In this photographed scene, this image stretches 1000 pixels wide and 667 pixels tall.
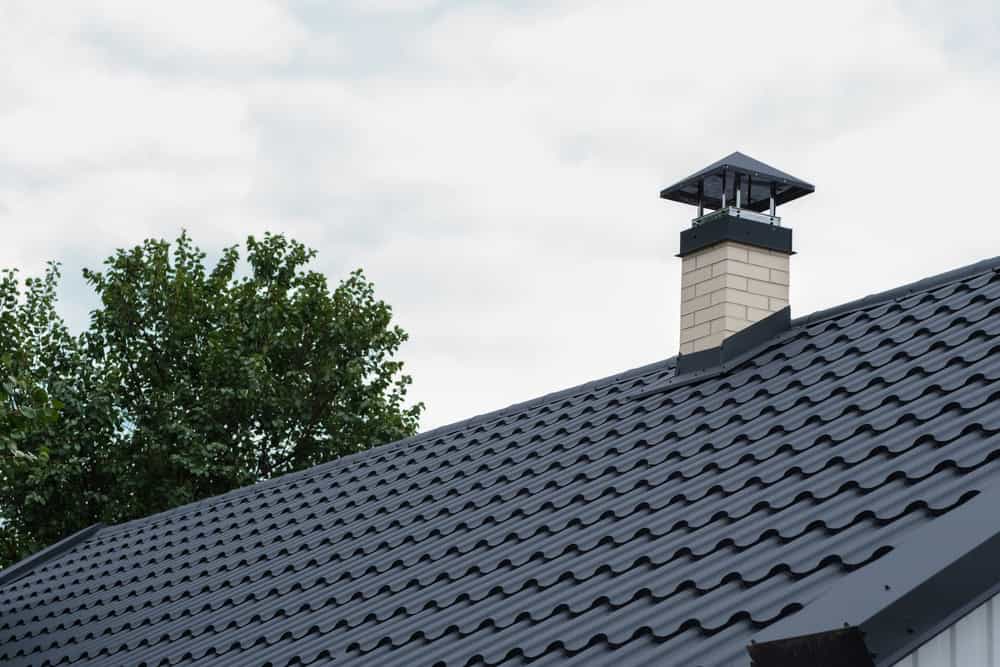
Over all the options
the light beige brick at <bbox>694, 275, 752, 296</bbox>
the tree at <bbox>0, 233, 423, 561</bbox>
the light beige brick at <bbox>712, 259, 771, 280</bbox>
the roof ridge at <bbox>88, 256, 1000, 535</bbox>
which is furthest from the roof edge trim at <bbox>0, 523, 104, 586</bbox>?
the tree at <bbox>0, 233, 423, 561</bbox>

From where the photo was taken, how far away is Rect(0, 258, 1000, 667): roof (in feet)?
21.2

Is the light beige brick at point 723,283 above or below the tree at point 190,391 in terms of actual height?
below

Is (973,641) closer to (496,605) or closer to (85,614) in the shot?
(496,605)

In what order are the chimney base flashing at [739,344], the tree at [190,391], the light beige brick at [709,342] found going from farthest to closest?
the tree at [190,391], the light beige brick at [709,342], the chimney base flashing at [739,344]

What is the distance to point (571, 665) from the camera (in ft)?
Result: 21.0

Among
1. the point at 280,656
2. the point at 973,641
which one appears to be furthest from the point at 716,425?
the point at 973,641

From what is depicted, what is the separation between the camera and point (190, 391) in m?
31.9

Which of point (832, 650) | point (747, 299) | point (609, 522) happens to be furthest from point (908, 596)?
point (747, 299)

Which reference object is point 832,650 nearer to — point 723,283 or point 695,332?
point 695,332

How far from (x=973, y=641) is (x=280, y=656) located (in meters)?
5.03

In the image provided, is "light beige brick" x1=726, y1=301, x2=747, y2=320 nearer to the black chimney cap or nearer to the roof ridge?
the roof ridge

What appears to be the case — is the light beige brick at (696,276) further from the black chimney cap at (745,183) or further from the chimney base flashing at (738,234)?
the black chimney cap at (745,183)

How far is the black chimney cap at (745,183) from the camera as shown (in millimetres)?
11766

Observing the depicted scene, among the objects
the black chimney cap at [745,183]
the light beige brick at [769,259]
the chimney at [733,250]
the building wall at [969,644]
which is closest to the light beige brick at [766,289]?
the chimney at [733,250]
